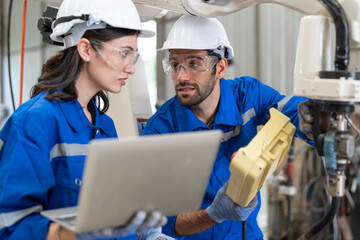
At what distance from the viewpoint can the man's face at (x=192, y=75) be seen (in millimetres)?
1971

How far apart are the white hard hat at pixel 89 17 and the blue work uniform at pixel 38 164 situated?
24cm

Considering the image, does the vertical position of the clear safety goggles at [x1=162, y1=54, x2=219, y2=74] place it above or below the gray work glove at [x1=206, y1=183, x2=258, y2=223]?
above

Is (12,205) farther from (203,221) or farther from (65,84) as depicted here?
(203,221)

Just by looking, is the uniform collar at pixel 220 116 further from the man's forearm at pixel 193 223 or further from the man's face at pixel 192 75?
the man's forearm at pixel 193 223

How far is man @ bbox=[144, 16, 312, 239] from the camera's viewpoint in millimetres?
1895

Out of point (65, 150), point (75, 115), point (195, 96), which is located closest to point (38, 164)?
point (65, 150)

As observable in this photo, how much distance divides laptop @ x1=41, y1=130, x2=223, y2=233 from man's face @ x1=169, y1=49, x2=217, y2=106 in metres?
0.86

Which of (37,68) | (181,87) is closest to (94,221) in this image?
(181,87)

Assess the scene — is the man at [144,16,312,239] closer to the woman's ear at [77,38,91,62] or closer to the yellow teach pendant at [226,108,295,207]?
the yellow teach pendant at [226,108,295,207]

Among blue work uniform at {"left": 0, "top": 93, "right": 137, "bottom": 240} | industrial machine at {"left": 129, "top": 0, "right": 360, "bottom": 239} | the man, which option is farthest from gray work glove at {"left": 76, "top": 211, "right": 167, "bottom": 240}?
the man

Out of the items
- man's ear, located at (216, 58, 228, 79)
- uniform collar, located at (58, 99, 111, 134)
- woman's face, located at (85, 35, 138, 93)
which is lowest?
uniform collar, located at (58, 99, 111, 134)

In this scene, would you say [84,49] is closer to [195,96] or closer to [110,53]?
[110,53]

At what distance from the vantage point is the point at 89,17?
1378 millimetres

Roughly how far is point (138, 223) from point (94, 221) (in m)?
0.11
